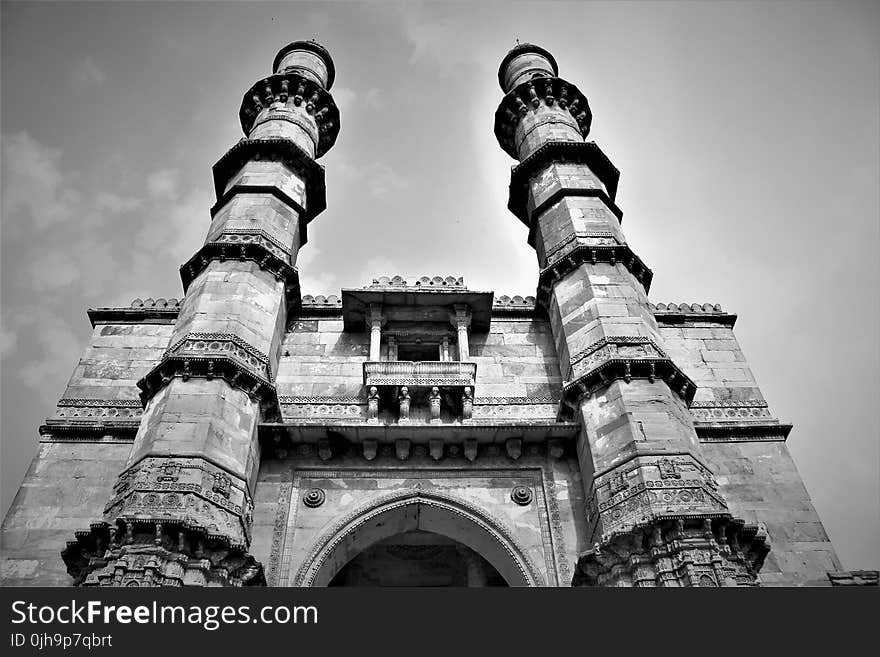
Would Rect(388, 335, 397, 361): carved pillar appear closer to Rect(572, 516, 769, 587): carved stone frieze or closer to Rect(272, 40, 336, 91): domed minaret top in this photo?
Rect(572, 516, 769, 587): carved stone frieze

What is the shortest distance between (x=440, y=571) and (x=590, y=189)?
8.25 metres

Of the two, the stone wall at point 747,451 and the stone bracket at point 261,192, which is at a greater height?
the stone bracket at point 261,192

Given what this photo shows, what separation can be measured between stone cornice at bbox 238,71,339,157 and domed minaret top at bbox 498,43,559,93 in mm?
5454

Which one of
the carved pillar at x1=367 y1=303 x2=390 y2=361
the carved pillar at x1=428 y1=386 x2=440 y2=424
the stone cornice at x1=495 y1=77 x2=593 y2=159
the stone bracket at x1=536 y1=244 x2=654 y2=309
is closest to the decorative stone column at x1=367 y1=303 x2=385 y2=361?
the carved pillar at x1=367 y1=303 x2=390 y2=361

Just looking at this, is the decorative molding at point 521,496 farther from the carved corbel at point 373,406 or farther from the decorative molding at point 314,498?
the decorative molding at point 314,498

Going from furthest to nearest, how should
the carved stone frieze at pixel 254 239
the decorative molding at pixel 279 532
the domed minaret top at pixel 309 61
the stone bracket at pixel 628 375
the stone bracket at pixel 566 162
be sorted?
the domed minaret top at pixel 309 61, the stone bracket at pixel 566 162, the carved stone frieze at pixel 254 239, the stone bracket at pixel 628 375, the decorative molding at pixel 279 532

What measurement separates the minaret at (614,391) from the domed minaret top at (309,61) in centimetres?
631

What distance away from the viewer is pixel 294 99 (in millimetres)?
18609

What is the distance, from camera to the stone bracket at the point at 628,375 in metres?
11.7

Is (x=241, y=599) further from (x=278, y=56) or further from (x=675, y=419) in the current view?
(x=278, y=56)

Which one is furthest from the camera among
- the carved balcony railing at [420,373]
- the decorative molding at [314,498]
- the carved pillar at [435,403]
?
the carved balcony railing at [420,373]

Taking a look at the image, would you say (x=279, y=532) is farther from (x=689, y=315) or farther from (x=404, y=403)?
(x=689, y=315)

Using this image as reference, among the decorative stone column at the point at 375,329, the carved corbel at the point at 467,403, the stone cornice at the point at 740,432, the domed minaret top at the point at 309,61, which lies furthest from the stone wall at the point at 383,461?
the domed minaret top at the point at 309,61

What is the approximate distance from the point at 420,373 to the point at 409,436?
1.23m
